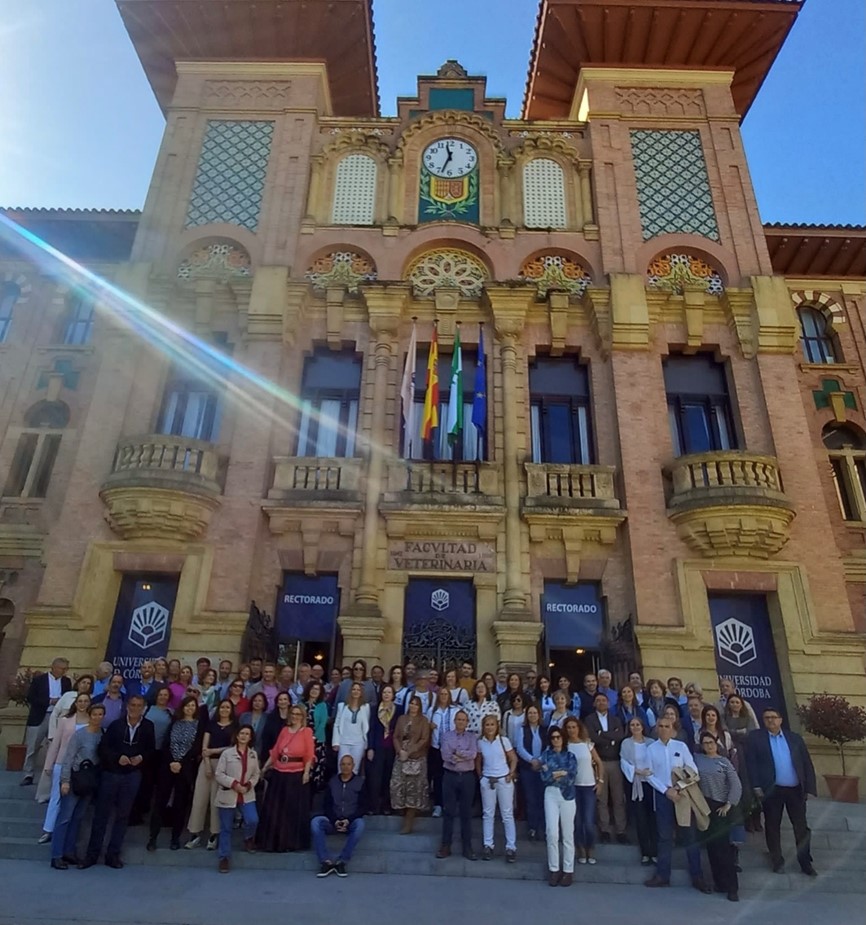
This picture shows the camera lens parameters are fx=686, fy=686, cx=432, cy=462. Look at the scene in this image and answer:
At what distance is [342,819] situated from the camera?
25.4 ft

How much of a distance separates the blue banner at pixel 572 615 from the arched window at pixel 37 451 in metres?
12.2

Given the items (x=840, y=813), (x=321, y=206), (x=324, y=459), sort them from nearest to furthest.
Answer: (x=840, y=813)
(x=324, y=459)
(x=321, y=206)

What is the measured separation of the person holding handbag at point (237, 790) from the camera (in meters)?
7.58

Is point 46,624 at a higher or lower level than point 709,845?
higher

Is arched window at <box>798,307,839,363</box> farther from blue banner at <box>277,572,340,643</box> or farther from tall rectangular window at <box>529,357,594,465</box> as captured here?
blue banner at <box>277,572,340,643</box>

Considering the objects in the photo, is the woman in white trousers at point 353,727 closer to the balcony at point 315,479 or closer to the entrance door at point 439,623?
the entrance door at point 439,623

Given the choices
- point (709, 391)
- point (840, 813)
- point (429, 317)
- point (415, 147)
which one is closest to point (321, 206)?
point (415, 147)

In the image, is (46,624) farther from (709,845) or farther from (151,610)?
(709,845)

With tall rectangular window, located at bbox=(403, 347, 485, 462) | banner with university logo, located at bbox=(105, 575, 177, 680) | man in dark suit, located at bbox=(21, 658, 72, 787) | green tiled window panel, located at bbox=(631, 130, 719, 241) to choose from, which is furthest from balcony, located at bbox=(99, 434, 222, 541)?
green tiled window panel, located at bbox=(631, 130, 719, 241)

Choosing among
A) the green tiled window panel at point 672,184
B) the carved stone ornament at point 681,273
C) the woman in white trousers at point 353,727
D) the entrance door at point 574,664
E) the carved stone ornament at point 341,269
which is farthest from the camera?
the green tiled window panel at point 672,184

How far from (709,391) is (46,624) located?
15057mm

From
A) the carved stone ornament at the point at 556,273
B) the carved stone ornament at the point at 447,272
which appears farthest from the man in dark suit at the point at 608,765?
the carved stone ornament at the point at 447,272

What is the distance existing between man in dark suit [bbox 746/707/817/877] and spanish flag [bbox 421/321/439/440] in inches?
337

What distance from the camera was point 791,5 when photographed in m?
19.2
